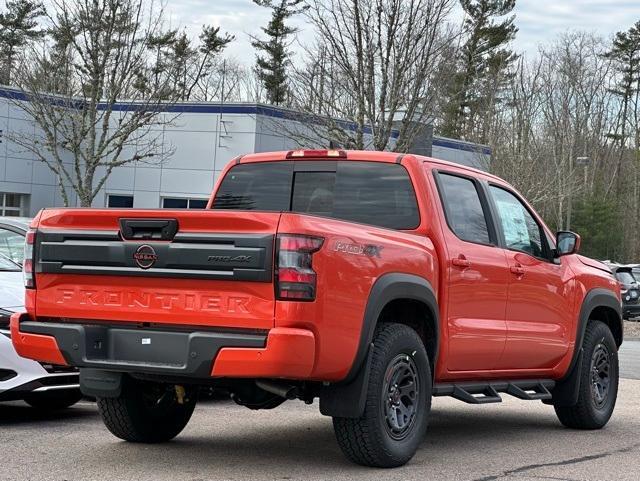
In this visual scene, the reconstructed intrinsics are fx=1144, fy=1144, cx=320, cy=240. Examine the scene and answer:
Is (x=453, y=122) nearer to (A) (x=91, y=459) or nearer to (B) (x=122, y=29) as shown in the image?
(B) (x=122, y=29)

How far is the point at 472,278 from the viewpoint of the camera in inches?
308

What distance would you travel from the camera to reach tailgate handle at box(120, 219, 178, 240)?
6.42 metres

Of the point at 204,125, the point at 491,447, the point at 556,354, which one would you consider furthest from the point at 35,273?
the point at 204,125

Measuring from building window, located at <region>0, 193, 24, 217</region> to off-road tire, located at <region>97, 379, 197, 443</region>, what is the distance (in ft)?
117

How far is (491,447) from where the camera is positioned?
8203mm

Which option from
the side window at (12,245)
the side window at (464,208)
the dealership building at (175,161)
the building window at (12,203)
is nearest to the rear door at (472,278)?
the side window at (464,208)

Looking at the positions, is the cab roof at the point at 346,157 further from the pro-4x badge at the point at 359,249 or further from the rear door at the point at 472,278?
the pro-4x badge at the point at 359,249

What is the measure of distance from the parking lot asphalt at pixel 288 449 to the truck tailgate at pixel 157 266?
0.98 metres

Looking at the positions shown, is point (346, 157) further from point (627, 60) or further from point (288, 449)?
point (627, 60)

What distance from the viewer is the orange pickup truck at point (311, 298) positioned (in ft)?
20.3

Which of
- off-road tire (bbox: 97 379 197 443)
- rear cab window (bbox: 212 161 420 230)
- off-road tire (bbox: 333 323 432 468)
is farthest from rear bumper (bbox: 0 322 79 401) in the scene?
off-road tire (bbox: 333 323 432 468)

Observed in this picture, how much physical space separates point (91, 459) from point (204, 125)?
3491 centimetres

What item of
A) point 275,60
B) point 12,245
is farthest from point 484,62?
point 12,245

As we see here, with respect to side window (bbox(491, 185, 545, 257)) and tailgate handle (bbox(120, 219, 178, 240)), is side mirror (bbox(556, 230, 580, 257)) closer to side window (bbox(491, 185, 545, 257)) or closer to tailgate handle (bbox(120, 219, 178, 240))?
side window (bbox(491, 185, 545, 257))
